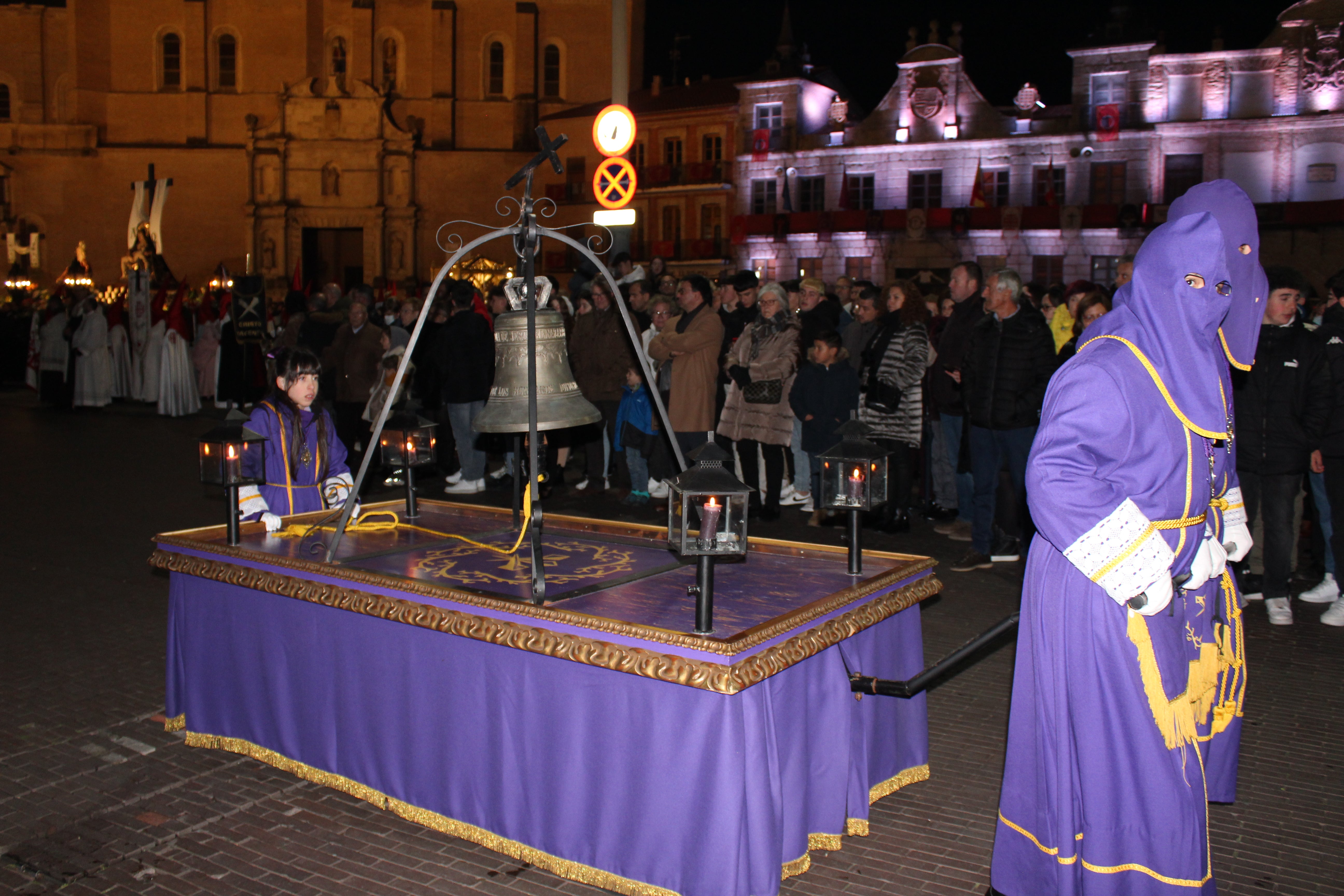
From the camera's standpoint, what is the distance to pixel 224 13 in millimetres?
41594

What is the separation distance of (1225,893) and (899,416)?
5477mm

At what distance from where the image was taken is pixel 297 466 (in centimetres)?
525

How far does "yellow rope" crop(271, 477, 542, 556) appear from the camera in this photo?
4.36 m

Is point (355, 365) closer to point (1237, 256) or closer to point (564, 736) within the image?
point (564, 736)

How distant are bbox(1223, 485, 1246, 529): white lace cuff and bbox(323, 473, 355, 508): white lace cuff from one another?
3.81m

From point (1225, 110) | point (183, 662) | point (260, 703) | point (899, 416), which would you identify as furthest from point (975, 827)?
point (1225, 110)

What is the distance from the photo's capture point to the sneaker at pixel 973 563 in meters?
7.49

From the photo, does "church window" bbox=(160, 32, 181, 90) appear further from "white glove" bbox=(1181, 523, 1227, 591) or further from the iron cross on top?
"white glove" bbox=(1181, 523, 1227, 591)

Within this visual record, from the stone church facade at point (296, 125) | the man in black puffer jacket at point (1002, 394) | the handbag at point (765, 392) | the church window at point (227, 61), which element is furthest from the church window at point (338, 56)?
the man in black puffer jacket at point (1002, 394)

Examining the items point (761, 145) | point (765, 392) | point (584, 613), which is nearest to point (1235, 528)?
point (584, 613)

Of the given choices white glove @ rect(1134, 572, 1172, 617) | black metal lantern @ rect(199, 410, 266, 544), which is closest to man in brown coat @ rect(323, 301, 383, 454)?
black metal lantern @ rect(199, 410, 266, 544)

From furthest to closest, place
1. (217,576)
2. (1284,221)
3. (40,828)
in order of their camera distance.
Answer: (1284,221), (217,576), (40,828)

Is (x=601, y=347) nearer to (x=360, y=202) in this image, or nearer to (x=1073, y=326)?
(x=1073, y=326)

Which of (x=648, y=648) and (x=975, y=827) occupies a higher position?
(x=648, y=648)
